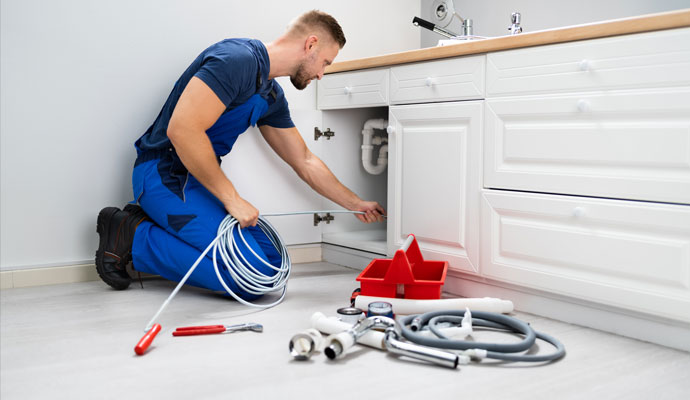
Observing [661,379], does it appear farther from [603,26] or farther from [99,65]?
[99,65]

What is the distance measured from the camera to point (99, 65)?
8.31 feet

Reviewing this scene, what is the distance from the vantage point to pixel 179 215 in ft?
7.72

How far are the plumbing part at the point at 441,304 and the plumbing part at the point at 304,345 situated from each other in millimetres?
Answer: 478

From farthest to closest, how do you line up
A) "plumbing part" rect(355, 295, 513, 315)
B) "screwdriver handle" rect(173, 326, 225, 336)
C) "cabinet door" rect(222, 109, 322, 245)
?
1. "cabinet door" rect(222, 109, 322, 245)
2. "plumbing part" rect(355, 295, 513, 315)
3. "screwdriver handle" rect(173, 326, 225, 336)

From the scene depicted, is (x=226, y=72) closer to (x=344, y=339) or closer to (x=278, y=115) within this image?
(x=278, y=115)

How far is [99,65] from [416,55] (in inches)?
51.3

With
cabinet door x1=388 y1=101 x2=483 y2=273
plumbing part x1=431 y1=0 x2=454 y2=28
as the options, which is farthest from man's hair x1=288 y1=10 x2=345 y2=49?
plumbing part x1=431 y1=0 x2=454 y2=28

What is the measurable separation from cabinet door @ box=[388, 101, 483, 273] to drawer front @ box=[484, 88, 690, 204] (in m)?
0.09

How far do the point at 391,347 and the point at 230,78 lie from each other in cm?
110

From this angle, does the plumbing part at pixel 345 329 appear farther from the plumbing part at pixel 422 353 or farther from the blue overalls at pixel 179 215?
the blue overalls at pixel 179 215

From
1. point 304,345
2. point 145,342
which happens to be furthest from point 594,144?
point 145,342

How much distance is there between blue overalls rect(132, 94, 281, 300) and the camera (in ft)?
7.62

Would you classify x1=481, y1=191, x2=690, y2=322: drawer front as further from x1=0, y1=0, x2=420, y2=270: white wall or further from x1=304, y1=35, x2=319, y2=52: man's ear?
x1=0, y1=0, x2=420, y2=270: white wall

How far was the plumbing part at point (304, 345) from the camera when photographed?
1.60 m
